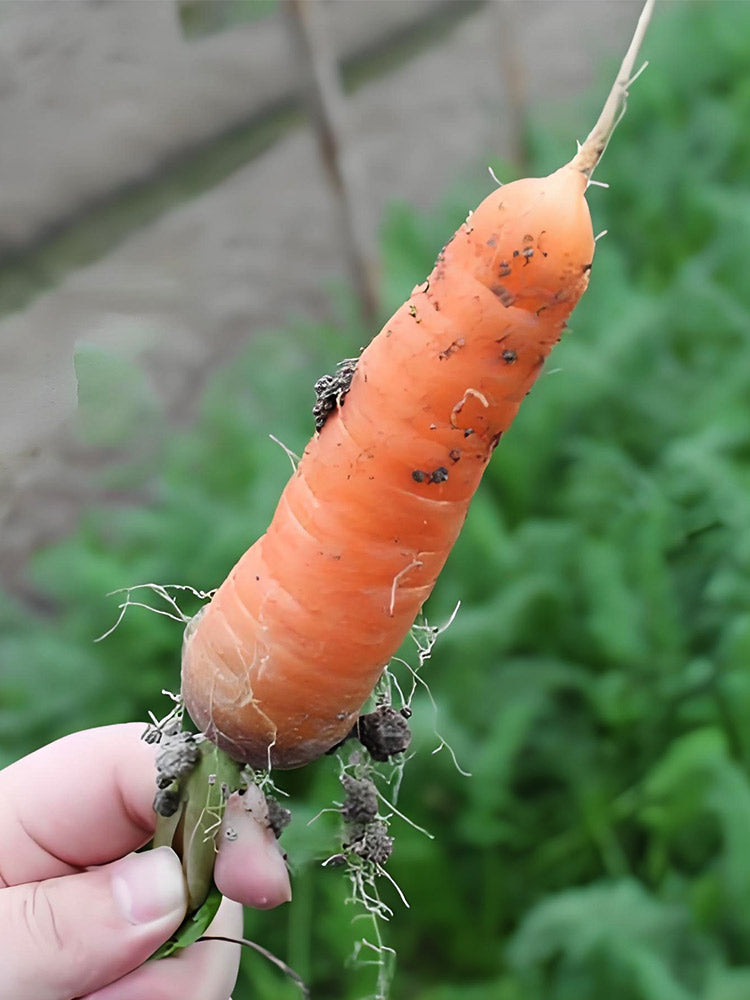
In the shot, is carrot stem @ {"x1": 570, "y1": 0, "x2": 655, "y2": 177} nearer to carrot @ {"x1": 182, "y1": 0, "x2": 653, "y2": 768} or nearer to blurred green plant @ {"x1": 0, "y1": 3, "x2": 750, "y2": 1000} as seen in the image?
carrot @ {"x1": 182, "y1": 0, "x2": 653, "y2": 768}

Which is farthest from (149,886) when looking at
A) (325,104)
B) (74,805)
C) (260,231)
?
(260,231)

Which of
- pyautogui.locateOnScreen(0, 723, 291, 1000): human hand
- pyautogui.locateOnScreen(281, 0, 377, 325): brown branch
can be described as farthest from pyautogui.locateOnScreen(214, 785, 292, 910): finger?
pyautogui.locateOnScreen(281, 0, 377, 325): brown branch

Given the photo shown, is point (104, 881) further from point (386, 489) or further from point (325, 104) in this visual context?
point (325, 104)

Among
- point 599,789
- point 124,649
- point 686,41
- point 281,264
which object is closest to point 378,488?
point 599,789

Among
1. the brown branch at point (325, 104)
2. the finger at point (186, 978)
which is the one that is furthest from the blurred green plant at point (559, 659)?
the finger at point (186, 978)

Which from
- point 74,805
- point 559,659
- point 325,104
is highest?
point 325,104

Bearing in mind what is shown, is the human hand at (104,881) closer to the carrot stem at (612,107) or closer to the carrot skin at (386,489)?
the carrot skin at (386,489)
